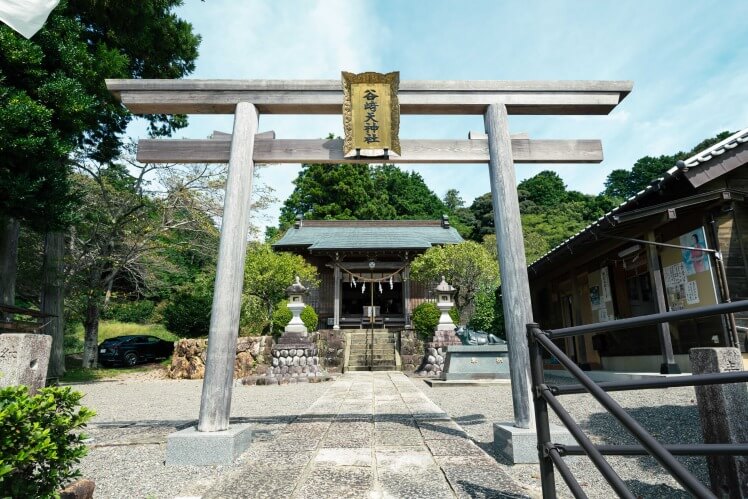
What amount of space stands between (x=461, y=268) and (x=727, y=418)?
42.1 ft

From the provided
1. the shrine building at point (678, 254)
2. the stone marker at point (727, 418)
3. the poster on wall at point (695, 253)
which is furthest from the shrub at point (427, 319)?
the stone marker at point (727, 418)

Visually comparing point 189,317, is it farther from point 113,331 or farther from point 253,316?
point 113,331

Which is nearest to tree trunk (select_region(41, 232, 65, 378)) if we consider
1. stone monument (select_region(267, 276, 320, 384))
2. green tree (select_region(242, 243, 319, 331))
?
green tree (select_region(242, 243, 319, 331))

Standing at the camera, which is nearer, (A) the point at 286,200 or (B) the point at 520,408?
(B) the point at 520,408

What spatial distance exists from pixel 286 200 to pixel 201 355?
74.1 ft

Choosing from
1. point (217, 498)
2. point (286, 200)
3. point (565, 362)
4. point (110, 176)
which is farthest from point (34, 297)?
point (286, 200)

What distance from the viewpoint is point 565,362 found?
174 centimetres

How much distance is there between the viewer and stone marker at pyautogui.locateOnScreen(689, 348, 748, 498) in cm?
225

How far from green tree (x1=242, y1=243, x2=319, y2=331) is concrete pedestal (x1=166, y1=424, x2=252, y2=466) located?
35.4 feet

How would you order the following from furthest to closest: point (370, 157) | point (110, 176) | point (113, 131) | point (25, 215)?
1. point (110, 176)
2. point (113, 131)
3. point (25, 215)
4. point (370, 157)

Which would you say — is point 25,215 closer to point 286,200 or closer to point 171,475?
point 171,475

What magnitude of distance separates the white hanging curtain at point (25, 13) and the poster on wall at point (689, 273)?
8815 millimetres

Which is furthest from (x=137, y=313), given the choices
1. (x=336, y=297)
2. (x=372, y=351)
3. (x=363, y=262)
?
(x=372, y=351)

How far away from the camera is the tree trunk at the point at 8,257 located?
955 cm
